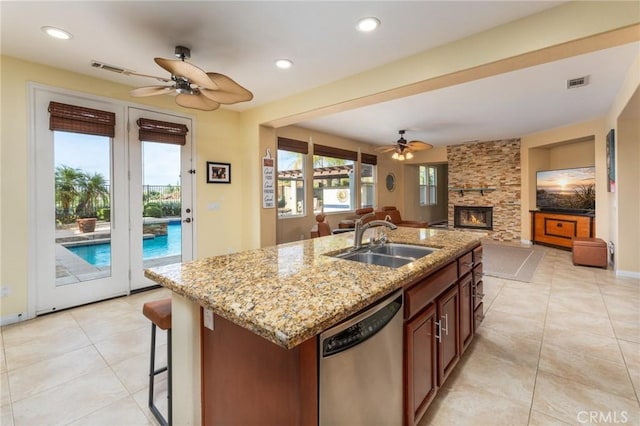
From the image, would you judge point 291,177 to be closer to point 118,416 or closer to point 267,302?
point 118,416

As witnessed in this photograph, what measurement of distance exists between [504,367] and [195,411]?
2.12 m

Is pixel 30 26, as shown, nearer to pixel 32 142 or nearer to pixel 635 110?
pixel 32 142

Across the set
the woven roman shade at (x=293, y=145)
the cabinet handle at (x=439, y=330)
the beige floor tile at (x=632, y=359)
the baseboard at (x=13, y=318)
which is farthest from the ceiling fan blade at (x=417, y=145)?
the baseboard at (x=13, y=318)

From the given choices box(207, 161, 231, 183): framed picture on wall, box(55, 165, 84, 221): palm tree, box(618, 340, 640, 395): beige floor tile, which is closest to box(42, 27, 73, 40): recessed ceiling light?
box(55, 165, 84, 221): palm tree

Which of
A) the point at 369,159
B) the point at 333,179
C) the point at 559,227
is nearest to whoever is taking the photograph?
the point at 559,227

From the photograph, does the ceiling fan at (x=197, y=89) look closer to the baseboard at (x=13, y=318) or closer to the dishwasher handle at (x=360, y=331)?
the dishwasher handle at (x=360, y=331)

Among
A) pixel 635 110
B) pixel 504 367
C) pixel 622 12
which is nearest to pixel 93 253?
pixel 504 367

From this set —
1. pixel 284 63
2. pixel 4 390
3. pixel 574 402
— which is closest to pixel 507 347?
pixel 574 402

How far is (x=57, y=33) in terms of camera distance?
8.27 ft

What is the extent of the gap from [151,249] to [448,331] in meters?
3.77

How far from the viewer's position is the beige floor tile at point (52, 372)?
1938 millimetres

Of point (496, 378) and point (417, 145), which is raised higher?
point (417, 145)

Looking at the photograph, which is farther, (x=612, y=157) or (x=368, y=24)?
(x=612, y=157)

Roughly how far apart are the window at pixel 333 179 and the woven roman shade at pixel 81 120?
371cm
